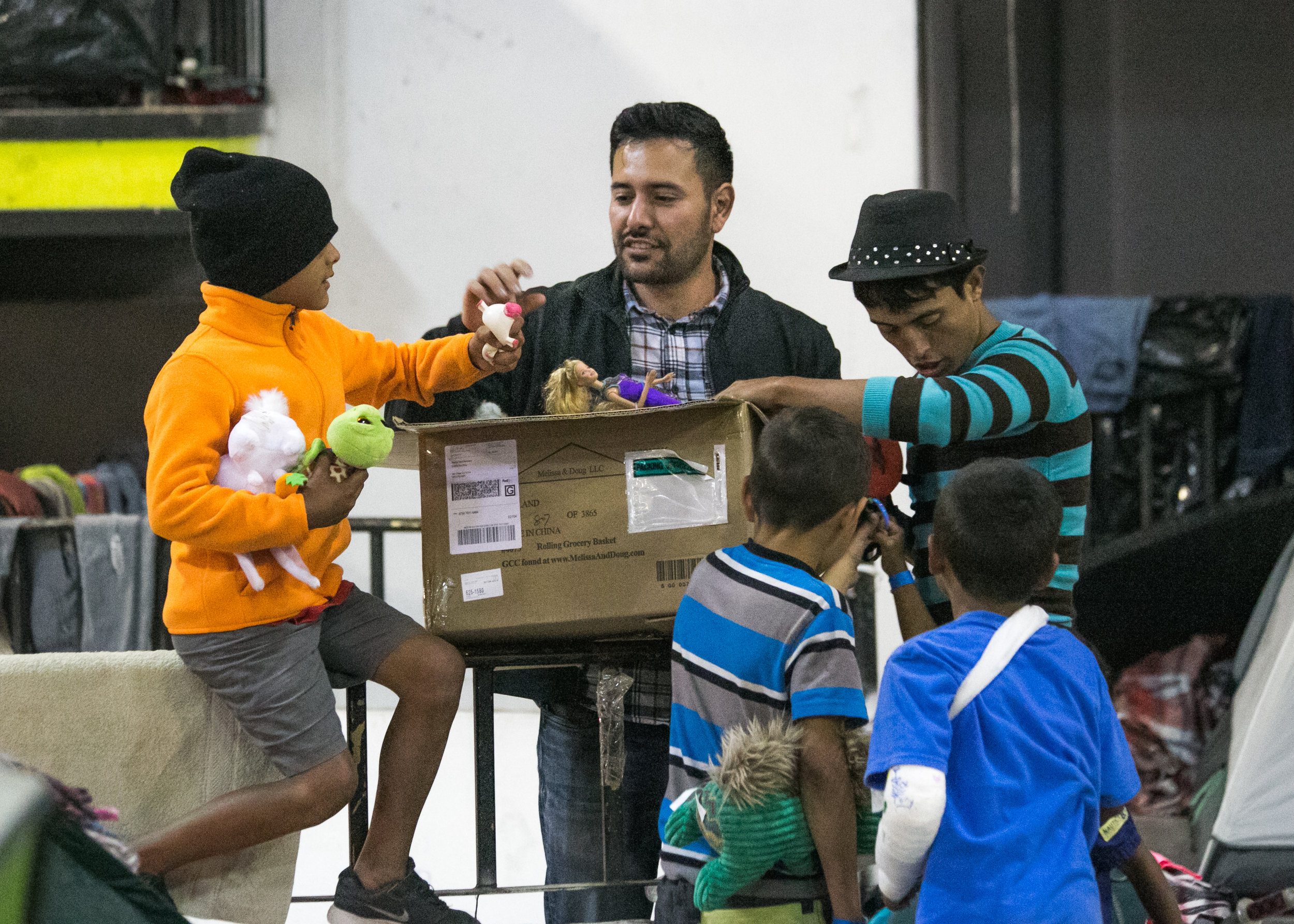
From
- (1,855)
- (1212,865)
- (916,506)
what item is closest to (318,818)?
(1,855)

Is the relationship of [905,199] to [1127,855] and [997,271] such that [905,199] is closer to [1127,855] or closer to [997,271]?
[1127,855]

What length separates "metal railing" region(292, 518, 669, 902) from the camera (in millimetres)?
1812

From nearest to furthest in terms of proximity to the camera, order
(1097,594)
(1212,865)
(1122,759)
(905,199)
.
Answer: (1122,759) < (905,199) < (1212,865) < (1097,594)

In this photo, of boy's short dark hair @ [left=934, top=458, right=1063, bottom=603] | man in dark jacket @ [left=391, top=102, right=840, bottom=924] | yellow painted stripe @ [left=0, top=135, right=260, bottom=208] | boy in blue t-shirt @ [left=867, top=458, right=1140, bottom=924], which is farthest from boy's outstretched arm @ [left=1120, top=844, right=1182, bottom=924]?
yellow painted stripe @ [left=0, top=135, right=260, bottom=208]

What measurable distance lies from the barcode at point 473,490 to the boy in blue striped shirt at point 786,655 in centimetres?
38

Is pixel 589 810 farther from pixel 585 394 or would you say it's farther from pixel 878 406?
pixel 878 406

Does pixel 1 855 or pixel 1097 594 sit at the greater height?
pixel 1 855

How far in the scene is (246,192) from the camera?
1628 millimetres

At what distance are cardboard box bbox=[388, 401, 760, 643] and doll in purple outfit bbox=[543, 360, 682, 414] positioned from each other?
90 millimetres

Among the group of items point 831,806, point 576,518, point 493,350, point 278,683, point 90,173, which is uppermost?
point 90,173

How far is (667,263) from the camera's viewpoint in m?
2.07

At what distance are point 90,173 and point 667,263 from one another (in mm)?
3642

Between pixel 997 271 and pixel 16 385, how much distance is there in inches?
179

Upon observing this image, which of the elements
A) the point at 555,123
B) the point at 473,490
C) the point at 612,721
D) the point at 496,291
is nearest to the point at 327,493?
the point at 473,490
